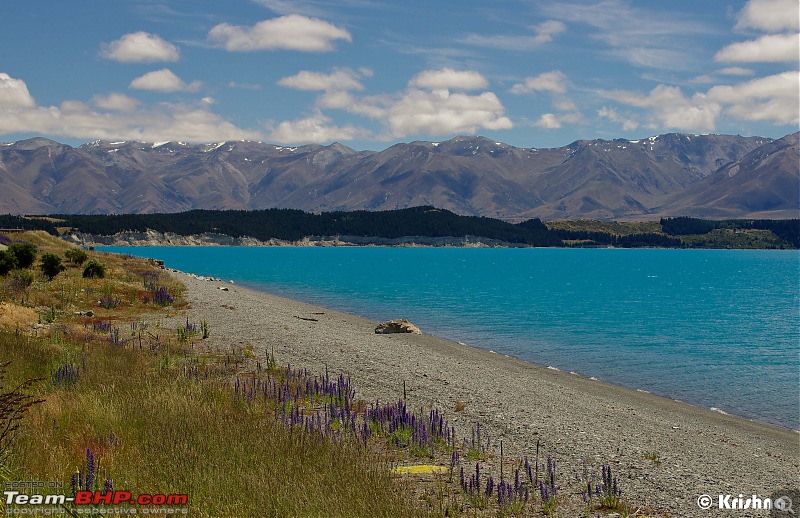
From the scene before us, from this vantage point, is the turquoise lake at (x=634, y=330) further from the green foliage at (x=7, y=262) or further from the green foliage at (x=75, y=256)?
the green foliage at (x=7, y=262)

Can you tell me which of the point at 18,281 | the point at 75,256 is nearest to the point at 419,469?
the point at 18,281

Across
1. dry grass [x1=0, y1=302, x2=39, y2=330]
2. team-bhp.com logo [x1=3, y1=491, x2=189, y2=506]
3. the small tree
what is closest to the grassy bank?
team-bhp.com logo [x1=3, y1=491, x2=189, y2=506]

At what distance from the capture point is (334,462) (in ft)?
36.2

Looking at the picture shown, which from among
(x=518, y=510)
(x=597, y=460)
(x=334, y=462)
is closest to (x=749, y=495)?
(x=597, y=460)

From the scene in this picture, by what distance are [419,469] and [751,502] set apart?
687 cm

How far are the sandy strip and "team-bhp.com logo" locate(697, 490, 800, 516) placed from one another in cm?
23

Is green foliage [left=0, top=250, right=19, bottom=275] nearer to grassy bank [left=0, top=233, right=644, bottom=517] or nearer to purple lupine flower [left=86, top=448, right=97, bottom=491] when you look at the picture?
grassy bank [left=0, top=233, right=644, bottom=517]

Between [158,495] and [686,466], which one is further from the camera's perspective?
[686,466]

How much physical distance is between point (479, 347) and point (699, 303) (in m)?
57.8

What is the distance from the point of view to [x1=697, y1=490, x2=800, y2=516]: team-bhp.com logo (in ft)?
39.7

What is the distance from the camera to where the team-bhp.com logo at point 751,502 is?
12.1 meters

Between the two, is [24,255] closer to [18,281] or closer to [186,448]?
[18,281]

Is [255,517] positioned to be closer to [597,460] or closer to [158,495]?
[158,495]

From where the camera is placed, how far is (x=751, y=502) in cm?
1248
